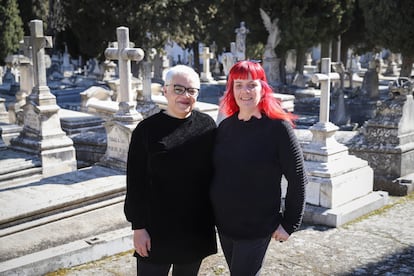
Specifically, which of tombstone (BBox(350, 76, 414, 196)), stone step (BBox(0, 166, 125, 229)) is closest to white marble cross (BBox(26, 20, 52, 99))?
stone step (BBox(0, 166, 125, 229))

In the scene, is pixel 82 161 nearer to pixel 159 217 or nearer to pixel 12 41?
pixel 159 217

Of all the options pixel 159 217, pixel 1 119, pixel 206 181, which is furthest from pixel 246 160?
pixel 1 119

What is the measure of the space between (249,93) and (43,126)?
19.1ft

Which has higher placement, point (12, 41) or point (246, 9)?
point (246, 9)

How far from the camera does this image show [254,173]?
2.69 m

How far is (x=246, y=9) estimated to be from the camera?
2320 cm

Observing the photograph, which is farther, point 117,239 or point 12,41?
point 12,41

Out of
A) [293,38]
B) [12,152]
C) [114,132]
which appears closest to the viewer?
[114,132]

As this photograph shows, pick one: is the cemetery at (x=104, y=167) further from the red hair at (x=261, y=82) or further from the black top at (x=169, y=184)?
the red hair at (x=261, y=82)

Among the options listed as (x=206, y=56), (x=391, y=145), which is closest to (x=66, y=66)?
(x=206, y=56)

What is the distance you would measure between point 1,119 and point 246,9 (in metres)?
14.2

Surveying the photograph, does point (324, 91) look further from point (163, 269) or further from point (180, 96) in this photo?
point (163, 269)

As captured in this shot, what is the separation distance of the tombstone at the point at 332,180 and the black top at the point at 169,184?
310cm

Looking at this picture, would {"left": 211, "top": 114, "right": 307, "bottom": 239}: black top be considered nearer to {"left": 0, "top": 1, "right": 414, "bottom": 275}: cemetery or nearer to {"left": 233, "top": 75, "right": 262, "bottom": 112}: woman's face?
{"left": 233, "top": 75, "right": 262, "bottom": 112}: woman's face
